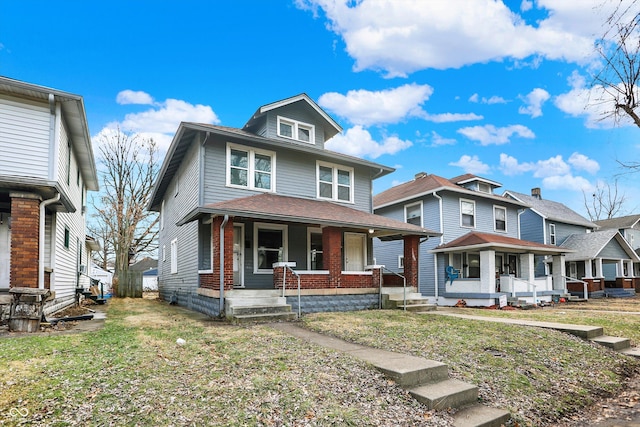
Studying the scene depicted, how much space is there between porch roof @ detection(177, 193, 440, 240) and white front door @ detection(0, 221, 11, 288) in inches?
163

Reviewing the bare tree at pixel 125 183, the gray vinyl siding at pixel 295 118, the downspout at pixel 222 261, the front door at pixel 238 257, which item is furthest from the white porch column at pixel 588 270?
the bare tree at pixel 125 183

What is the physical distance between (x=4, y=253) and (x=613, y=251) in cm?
3245

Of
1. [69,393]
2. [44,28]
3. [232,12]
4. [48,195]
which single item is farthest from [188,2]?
[69,393]

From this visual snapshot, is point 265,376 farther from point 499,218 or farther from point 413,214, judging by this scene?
point 499,218

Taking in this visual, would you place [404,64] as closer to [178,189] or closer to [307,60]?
[307,60]

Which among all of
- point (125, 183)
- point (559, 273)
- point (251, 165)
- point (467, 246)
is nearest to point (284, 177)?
point (251, 165)

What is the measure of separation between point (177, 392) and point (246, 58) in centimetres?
1675

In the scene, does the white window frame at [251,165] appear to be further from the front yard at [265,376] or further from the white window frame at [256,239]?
the front yard at [265,376]

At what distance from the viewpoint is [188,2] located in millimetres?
13398

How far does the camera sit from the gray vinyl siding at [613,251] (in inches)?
1002

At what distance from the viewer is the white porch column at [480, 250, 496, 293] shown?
17062 mm

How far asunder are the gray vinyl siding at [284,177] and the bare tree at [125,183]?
54.5 feet

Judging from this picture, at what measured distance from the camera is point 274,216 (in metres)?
10.9

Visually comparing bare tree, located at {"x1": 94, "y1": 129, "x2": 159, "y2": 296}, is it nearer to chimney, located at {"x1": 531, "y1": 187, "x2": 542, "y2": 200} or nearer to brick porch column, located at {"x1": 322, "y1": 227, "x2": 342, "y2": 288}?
brick porch column, located at {"x1": 322, "y1": 227, "x2": 342, "y2": 288}
